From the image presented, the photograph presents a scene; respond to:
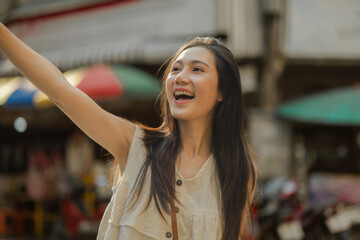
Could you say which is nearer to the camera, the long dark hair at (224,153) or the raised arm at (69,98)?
the raised arm at (69,98)

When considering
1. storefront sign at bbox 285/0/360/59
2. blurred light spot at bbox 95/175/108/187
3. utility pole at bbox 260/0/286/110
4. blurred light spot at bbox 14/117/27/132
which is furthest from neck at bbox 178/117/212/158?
blurred light spot at bbox 14/117/27/132

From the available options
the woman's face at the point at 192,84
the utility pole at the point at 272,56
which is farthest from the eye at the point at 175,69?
the utility pole at the point at 272,56

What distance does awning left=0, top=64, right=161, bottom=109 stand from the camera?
6.07 m

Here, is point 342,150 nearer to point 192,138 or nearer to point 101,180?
point 101,180

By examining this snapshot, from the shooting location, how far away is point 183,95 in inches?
71.2

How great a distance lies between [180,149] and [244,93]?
7007 millimetres

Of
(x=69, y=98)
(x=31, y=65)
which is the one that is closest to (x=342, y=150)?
(x=69, y=98)

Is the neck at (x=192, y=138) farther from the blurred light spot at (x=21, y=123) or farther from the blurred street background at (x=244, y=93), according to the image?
the blurred light spot at (x=21, y=123)

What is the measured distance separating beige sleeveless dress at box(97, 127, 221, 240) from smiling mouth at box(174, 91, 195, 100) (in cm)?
19

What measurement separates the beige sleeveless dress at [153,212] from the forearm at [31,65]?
Result: 0.35 meters

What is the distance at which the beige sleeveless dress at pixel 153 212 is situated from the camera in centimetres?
166

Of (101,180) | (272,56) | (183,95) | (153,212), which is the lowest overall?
(101,180)

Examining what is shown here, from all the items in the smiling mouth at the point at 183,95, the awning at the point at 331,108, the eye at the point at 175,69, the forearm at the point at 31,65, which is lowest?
the awning at the point at 331,108

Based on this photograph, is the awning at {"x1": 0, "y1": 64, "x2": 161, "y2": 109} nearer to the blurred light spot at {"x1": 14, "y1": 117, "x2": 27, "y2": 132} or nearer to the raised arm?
the blurred light spot at {"x1": 14, "y1": 117, "x2": 27, "y2": 132}
